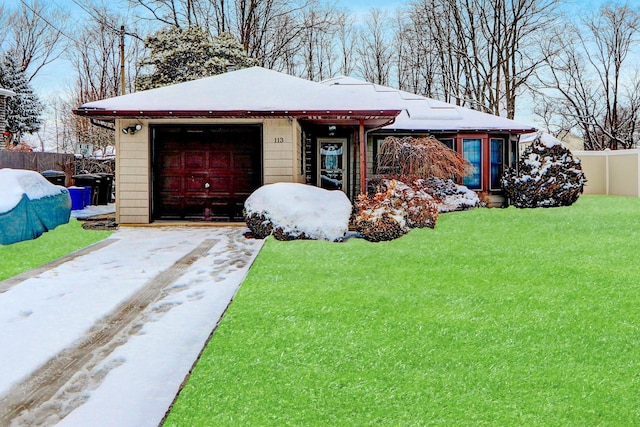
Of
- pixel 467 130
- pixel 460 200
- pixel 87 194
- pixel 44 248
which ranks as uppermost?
pixel 467 130

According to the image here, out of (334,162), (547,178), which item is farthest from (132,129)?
(547,178)

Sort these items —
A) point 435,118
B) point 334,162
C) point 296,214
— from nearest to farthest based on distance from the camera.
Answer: point 296,214
point 334,162
point 435,118

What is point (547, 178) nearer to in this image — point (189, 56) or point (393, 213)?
point (393, 213)

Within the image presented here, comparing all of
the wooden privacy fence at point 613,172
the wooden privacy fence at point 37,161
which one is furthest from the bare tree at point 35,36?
the wooden privacy fence at point 613,172

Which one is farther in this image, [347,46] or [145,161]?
[347,46]

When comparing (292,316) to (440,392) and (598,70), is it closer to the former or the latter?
(440,392)

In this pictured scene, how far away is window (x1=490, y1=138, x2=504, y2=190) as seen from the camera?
17.8m

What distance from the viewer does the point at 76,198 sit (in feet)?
55.0

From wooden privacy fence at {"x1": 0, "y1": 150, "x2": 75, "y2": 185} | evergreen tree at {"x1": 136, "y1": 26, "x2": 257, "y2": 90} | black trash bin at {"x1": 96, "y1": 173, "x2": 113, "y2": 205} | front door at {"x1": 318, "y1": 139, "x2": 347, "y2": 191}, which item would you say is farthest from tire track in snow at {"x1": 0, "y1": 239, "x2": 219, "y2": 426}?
evergreen tree at {"x1": 136, "y1": 26, "x2": 257, "y2": 90}

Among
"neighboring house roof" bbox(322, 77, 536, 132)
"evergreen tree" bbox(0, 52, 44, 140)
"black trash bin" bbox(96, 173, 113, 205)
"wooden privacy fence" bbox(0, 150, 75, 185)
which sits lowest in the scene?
"black trash bin" bbox(96, 173, 113, 205)

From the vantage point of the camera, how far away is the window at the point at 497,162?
58.4 feet

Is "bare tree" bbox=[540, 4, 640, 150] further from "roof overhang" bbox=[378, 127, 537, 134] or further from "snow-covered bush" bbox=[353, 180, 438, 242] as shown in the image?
"snow-covered bush" bbox=[353, 180, 438, 242]

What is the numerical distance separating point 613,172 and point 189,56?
18.8m

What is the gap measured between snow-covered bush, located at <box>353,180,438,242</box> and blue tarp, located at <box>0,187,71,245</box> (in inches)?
240
